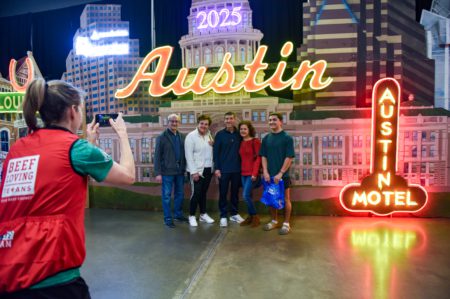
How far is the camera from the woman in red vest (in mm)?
1126

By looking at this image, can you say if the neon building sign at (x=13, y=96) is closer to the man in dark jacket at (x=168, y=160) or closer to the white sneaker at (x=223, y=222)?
the man in dark jacket at (x=168, y=160)

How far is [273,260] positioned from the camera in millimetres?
3389

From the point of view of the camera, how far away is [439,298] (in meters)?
2.58

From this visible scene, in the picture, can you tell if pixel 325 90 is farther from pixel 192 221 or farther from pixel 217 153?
pixel 192 221

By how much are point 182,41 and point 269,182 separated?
106 inches

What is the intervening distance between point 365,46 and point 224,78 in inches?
81.8

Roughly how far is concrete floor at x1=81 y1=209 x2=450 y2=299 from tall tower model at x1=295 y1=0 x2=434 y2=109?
1.85 meters

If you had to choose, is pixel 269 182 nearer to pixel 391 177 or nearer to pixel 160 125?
pixel 391 177

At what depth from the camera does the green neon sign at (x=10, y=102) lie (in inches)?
235

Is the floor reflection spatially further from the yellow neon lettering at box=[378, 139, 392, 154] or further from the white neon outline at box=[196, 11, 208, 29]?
the white neon outline at box=[196, 11, 208, 29]

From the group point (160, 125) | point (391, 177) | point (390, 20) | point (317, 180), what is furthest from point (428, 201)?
point (160, 125)

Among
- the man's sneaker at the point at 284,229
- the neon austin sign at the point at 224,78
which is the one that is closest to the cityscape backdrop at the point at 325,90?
the neon austin sign at the point at 224,78

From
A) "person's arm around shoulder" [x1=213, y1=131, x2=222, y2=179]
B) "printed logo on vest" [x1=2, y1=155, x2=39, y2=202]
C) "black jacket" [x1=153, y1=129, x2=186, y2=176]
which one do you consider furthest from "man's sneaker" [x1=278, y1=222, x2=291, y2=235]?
"printed logo on vest" [x1=2, y1=155, x2=39, y2=202]

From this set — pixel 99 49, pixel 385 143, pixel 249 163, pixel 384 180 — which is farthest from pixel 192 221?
pixel 99 49
